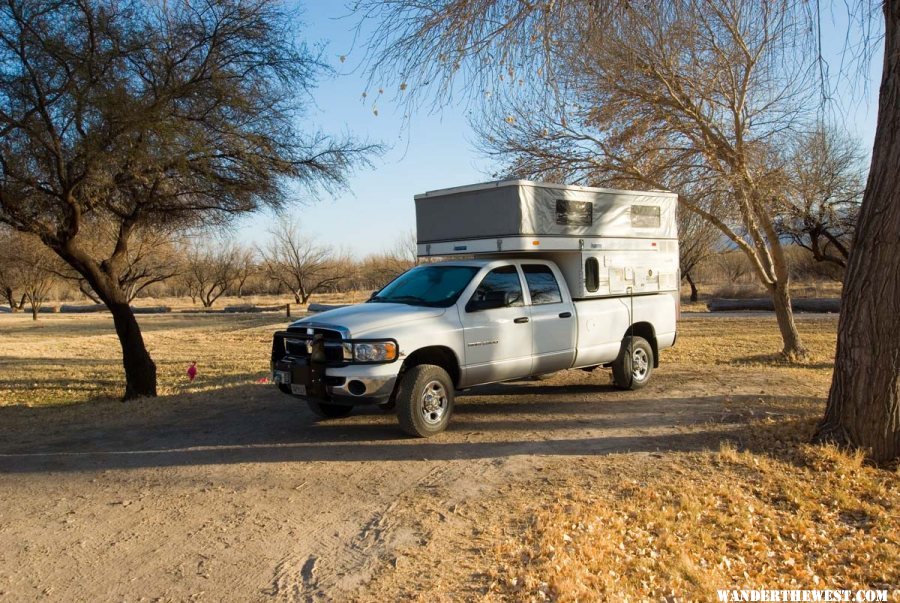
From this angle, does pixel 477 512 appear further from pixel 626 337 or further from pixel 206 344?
pixel 206 344

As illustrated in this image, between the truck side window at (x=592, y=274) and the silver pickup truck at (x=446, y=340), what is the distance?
0.19 m

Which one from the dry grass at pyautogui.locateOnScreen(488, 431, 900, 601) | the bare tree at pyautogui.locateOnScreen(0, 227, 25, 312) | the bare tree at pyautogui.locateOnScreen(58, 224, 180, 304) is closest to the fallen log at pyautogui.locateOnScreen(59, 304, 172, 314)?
the bare tree at pyautogui.locateOnScreen(58, 224, 180, 304)

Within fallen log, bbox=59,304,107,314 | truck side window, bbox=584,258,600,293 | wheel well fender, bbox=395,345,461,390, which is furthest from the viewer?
fallen log, bbox=59,304,107,314

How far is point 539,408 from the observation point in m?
8.52

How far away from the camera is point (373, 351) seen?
6.75 metres

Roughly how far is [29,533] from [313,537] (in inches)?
77.6

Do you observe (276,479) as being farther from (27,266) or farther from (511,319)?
(27,266)

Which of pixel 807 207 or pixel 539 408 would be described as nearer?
pixel 539 408

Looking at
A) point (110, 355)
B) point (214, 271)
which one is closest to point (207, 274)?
point (214, 271)

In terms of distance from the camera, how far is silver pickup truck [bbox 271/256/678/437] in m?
6.82

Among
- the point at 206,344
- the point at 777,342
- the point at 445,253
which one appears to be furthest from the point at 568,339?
the point at 206,344

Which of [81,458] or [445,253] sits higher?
[445,253]

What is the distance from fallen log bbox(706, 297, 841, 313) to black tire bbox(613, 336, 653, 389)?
2490 centimetres

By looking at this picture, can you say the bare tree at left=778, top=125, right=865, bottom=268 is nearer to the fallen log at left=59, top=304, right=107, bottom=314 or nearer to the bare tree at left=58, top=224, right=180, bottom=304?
the bare tree at left=58, top=224, right=180, bottom=304
